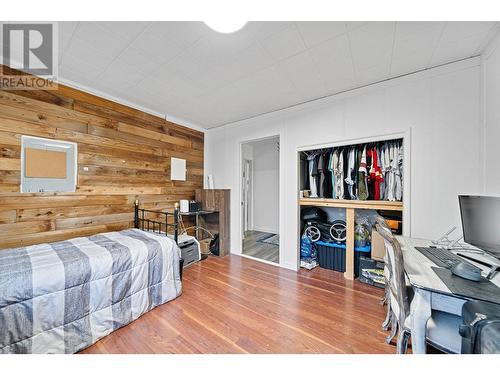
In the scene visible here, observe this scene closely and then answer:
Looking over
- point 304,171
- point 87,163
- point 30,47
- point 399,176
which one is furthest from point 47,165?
point 399,176

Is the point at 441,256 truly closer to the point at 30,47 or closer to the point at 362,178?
the point at 362,178

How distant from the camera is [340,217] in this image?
10.2 feet

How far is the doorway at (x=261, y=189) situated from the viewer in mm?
5082

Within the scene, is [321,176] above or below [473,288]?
above

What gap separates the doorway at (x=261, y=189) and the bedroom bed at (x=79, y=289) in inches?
117

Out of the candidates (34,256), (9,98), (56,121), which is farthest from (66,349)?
(9,98)

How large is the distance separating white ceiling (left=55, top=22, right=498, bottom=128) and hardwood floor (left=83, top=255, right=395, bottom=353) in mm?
2390

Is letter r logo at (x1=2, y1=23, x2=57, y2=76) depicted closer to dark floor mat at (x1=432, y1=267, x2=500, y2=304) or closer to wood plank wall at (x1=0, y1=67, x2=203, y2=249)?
wood plank wall at (x1=0, y1=67, x2=203, y2=249)

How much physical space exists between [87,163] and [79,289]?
1575 mm

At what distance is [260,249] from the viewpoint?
12.5ft

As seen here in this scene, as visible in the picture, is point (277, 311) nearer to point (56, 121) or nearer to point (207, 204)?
point (207, 204)

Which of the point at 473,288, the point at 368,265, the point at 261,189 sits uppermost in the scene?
the point at 261,189

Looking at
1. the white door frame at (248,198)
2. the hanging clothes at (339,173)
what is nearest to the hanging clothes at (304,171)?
the hanging clothes at (339,173)
